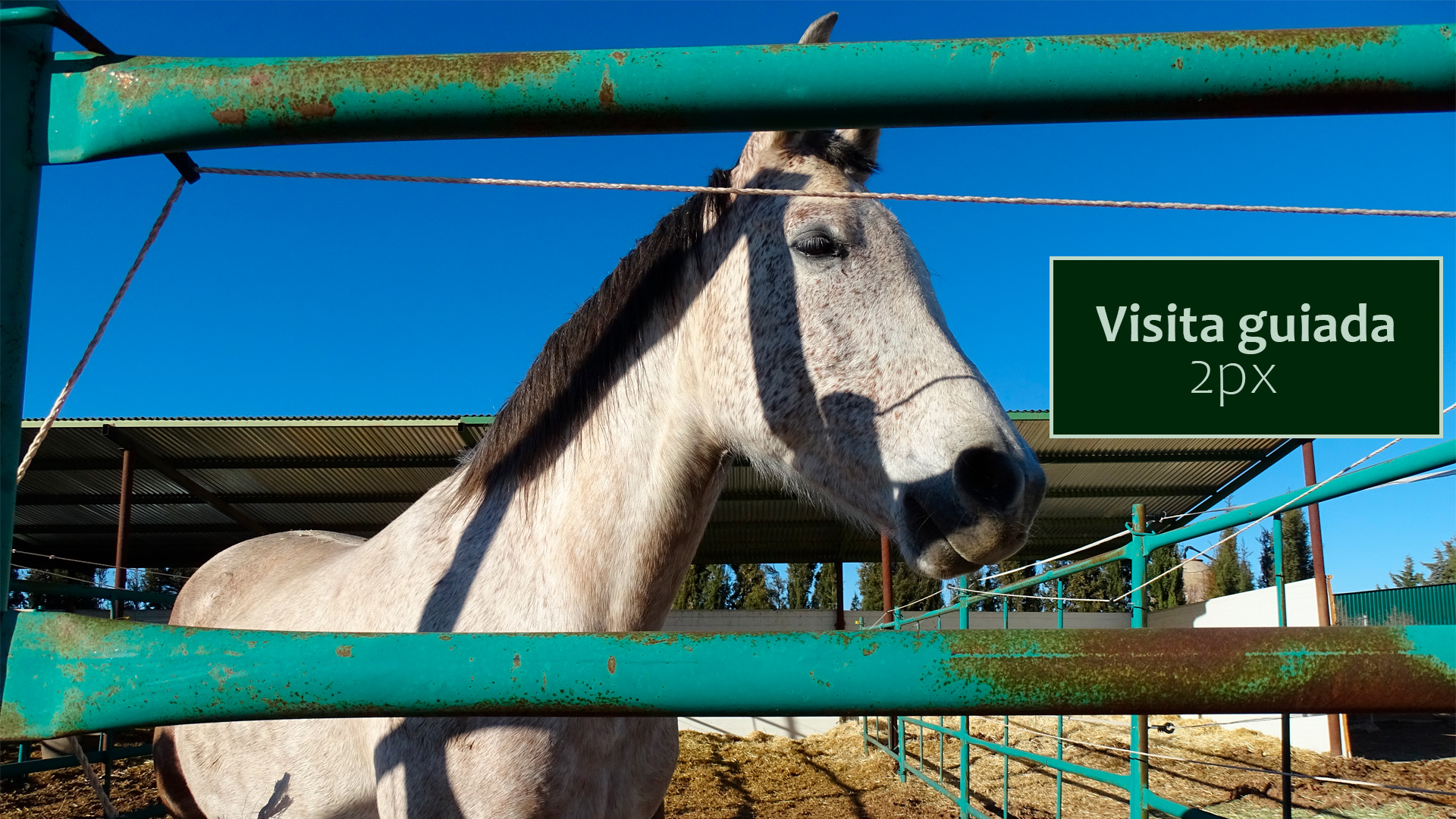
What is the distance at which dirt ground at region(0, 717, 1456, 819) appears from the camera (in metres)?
6.26

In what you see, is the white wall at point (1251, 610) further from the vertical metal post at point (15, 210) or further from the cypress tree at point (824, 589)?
the vertical metal post at point (15, 210)

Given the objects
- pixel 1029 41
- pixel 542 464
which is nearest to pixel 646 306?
pixel 542 464

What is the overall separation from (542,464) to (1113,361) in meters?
1.44

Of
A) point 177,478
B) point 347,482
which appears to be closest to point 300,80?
point 347,482

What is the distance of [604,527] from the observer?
1.62m

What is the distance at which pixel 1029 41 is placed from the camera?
0.76 m

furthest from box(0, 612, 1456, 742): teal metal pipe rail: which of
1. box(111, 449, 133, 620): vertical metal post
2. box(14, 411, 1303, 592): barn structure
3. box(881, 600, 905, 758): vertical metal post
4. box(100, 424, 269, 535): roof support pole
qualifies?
box(100, 424, 269, 535): roof support pole

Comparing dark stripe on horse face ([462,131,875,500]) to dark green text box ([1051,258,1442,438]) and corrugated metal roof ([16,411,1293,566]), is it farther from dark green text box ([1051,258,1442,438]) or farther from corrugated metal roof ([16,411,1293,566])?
corrugated metal roof ([16,411,1293,566])

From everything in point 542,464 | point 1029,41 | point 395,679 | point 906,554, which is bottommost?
point 395,679

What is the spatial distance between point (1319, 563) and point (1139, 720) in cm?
537

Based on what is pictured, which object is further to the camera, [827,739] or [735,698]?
[827,739]

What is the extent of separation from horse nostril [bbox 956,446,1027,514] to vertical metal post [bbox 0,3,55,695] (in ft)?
3.52

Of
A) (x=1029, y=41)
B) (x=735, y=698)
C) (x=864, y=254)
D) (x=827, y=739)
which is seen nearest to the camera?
(x=735, y=698)

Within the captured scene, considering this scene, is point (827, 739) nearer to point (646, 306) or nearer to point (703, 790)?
point (703, 790)
